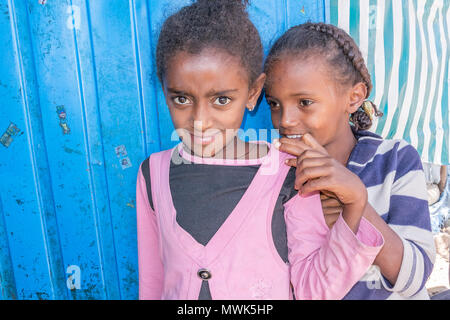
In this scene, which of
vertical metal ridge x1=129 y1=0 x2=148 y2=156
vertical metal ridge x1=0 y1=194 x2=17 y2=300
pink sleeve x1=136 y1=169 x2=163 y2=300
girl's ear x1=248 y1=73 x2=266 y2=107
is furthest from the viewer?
vertical metal ridge x1=0 y1=194 x2=17 y2=300

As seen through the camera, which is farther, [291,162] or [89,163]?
[89,163]

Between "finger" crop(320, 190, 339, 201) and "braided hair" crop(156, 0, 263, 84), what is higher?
"braided hair" crop(156, 0, 263, 84)

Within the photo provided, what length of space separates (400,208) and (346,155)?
292mm

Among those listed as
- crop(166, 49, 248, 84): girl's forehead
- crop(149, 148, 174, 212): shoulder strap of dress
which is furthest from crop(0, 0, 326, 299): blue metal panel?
crop(166, 49, 248, 84): girl's forehead

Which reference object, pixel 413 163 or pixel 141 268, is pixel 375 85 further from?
pixel 141 268

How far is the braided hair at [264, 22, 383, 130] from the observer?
1.21 meters

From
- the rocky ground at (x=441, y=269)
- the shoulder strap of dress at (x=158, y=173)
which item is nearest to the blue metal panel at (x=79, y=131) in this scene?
the shoulder strap of dress at (x=158, y=173)

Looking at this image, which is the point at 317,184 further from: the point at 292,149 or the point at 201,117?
the point at 201,117

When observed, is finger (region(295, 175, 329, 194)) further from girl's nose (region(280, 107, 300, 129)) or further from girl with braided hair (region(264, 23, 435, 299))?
girl's nose (region(280, 107, 300, 129))

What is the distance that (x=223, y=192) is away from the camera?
1.07 meters

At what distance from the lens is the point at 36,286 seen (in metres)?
1.64

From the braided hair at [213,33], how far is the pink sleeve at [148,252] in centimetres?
47

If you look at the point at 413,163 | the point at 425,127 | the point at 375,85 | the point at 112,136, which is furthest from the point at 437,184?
the point at 112,136

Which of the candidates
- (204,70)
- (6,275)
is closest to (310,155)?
(204,70)
